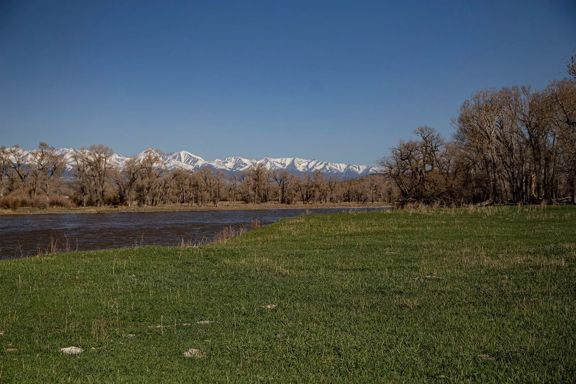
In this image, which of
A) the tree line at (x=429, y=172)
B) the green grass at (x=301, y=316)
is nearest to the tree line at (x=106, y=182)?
the tree line at (x=429, y=172)

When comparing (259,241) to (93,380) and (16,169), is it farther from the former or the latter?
(16,169)

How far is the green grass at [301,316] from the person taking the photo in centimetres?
765

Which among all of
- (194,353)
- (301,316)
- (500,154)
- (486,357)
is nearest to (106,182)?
(500,154)

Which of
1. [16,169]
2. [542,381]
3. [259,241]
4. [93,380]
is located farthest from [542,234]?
[16,169]

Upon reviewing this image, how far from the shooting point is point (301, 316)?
10711 millimetres

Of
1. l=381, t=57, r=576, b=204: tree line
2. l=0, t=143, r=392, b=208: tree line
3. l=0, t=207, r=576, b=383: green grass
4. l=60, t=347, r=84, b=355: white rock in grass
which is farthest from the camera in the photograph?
l=0, t=143, r=392, b=208: tree line

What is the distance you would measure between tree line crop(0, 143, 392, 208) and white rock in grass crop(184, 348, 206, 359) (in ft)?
296

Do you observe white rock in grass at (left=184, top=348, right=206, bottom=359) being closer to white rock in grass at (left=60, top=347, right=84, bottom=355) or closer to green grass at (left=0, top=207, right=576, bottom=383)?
green grass at (left=0, top=207, right=576, bottom=383)

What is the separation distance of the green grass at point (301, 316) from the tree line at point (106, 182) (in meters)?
81.1

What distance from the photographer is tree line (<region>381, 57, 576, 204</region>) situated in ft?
174

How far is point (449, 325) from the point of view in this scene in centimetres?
968

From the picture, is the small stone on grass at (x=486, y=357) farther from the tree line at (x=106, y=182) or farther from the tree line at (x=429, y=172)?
the tree line at (x=106, y=182)

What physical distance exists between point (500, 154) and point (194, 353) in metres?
59.5

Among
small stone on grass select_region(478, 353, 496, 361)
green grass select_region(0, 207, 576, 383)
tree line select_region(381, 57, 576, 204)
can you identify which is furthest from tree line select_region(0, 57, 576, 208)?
small stone on grass select_region(478, 353, 496, 361)
